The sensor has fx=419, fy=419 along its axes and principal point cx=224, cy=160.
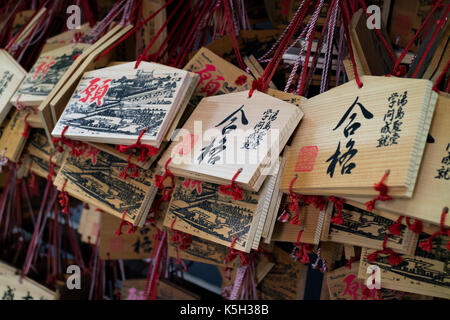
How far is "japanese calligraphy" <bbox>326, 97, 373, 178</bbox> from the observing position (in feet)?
2.36

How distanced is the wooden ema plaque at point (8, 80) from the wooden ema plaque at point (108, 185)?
0.29m

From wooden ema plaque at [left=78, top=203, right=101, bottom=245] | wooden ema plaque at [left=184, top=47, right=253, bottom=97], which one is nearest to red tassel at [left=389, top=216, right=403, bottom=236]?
wooden ema plaque at [left=184, top=47, right=253, bottom=97]

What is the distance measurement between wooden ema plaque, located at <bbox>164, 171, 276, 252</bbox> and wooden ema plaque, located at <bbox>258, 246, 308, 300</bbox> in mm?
466

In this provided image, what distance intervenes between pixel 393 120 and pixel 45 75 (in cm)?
102

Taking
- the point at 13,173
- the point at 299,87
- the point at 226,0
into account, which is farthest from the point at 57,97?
the point at 13,173

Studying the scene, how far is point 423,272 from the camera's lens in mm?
818

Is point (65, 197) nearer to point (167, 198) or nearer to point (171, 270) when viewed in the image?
point (167, 198)

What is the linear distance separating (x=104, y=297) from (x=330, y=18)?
59.6 inches

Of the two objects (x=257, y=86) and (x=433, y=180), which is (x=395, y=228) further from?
(x=257, y=86)

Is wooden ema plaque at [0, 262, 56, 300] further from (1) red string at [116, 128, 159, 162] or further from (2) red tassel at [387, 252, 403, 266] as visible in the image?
(2) red tassel at [387, 252, 403, 266]

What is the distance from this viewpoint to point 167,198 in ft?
3.52

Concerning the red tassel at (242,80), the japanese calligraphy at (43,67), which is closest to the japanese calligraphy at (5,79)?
the japanese calligraphy at (43,67)

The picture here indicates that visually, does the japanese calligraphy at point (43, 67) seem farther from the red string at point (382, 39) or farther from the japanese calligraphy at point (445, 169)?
the japanese calligraphy at point (445, 169)

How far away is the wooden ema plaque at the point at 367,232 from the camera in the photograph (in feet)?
2.67
